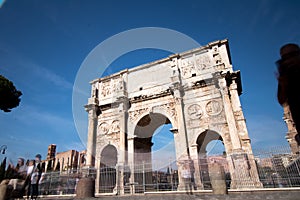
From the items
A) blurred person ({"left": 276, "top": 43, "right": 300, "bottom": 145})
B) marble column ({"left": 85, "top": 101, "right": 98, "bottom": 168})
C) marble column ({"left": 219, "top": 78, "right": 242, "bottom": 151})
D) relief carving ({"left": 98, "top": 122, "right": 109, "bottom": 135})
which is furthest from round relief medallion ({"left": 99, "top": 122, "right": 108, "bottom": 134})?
blurred person ({"left": 276, "top": 43, "right": 300, "bottom": 145})

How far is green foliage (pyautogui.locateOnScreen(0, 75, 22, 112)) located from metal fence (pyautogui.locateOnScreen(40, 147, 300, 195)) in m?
8.76

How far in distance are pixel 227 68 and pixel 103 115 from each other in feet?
37.4

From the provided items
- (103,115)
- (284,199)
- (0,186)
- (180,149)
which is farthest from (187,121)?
(0,186)

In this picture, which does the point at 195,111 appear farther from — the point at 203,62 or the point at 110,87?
the point at 110,87

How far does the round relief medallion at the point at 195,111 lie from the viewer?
44.1ft

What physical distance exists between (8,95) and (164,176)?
15.5m

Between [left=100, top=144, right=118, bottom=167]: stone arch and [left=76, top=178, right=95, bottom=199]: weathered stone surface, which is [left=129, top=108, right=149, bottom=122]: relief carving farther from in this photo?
[left=76, top=178, right=95, bottom=199]: weathered stone surface

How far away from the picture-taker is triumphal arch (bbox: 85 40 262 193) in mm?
11594

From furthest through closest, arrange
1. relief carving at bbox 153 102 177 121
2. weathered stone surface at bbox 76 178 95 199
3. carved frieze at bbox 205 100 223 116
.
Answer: relief carving at bbox 153 102 177 121
carved frieze at bbox 205 100 223 116
weathered stone surface at bbox 76 178 95 199

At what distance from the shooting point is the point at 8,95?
16500 mm

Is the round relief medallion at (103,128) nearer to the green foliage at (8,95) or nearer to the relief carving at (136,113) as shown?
the relief carving at (136,113)

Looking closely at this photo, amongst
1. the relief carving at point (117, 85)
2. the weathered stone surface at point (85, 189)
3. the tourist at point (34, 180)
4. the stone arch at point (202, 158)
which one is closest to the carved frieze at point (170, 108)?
the stone arch at point (202, 158)

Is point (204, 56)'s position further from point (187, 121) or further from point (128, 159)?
point (128, 159)

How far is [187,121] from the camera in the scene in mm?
13625
